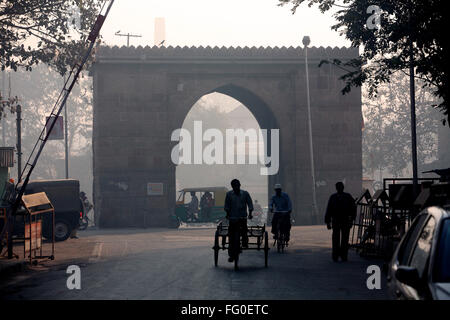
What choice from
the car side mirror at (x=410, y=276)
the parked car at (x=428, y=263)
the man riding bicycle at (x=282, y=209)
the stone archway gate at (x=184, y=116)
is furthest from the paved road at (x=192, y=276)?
the stone archway gate at (x=184, y=116)

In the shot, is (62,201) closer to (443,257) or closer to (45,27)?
(45,27)

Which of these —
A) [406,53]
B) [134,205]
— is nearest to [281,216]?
[406,53]

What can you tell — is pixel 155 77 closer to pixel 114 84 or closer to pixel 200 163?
pixel 114 84

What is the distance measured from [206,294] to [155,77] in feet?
91.1

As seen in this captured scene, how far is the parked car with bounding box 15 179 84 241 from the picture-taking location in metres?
27.5

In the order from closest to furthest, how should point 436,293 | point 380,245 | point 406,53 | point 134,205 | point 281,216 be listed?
point 436,293 < point 380,245 < point 281,216 < point 406,53 < point 134,205

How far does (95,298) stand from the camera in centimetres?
1118

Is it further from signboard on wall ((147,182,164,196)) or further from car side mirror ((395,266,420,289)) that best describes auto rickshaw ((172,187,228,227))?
car side mirror ((395,266,420,289))

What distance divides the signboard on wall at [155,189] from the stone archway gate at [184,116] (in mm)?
50

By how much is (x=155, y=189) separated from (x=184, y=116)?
402cm

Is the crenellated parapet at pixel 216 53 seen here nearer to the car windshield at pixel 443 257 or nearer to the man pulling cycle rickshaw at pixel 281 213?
the man pulling cycle rickshaw at pixel 281 213

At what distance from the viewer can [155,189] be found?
37.7m

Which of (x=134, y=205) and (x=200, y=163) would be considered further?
(x=200, y=163)

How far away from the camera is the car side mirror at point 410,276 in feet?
17.9
